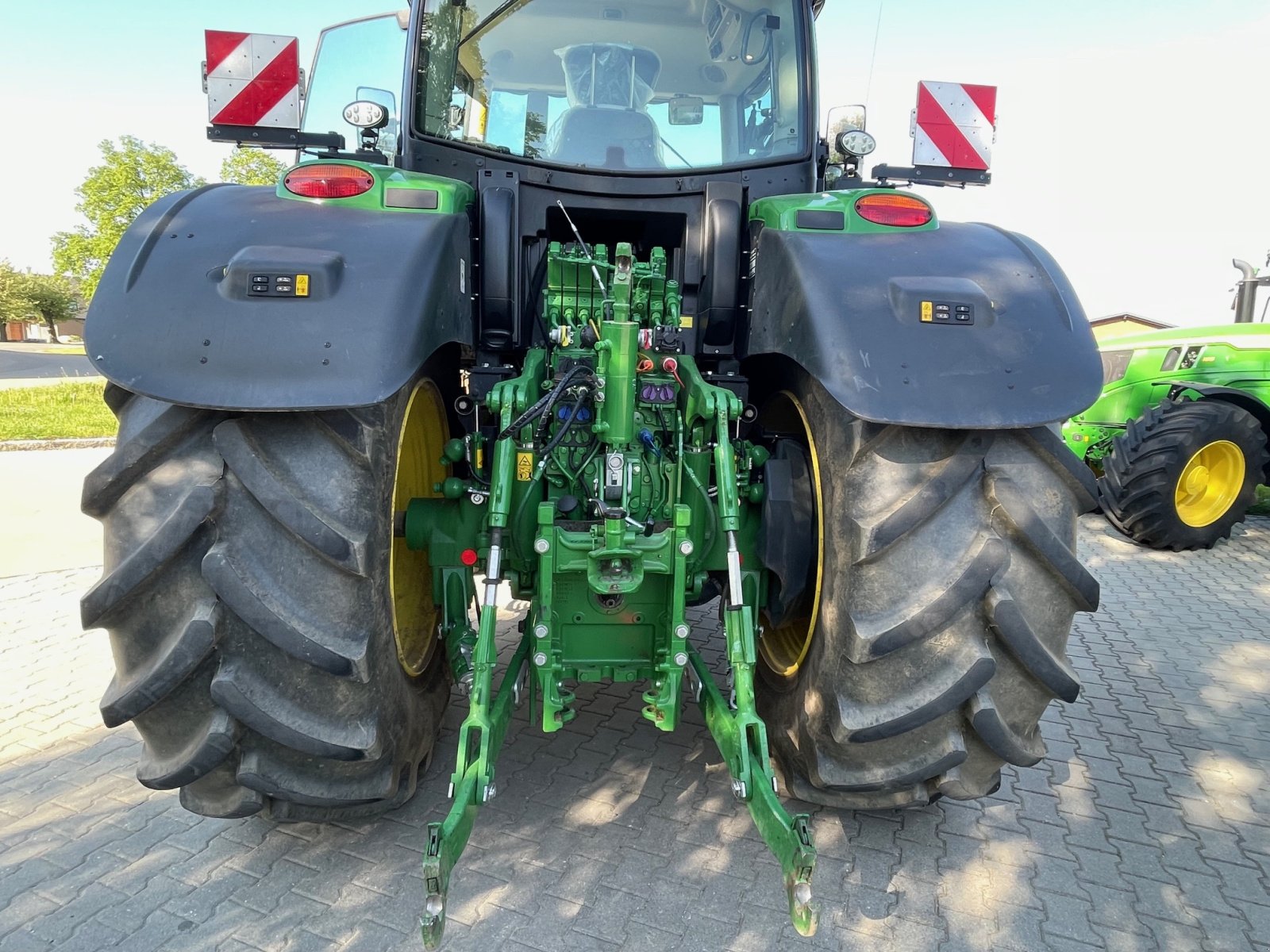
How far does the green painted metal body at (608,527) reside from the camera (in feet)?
7.34

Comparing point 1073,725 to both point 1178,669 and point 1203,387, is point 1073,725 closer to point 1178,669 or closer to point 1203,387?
point 1178,669

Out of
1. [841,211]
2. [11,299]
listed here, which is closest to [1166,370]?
[841,211]

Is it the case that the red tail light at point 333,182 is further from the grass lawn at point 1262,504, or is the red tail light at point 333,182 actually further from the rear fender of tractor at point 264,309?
the grass lawn at point 1262,504

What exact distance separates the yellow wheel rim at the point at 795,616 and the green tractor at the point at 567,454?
0.06 ft

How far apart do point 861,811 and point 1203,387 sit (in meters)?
6.42

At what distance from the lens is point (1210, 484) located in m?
7.12

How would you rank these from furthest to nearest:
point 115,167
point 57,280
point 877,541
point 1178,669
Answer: point 57,280 → point 115,167 → point 1178,669 → point 877,541

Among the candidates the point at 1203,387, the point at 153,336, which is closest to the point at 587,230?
the point at 153,336

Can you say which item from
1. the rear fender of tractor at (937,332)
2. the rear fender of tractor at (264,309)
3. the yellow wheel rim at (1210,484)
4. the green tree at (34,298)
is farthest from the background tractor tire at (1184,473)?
the green tree at (34,298)

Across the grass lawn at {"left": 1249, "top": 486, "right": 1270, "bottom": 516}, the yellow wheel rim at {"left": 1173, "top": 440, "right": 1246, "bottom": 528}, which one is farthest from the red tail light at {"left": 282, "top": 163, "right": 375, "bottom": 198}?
the grass lawn at {"left": 1249, "top": 486, "right": 1270, "bottom": 516}

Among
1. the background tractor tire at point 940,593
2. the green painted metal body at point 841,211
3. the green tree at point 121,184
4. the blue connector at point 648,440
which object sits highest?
the green tree at point 121,184

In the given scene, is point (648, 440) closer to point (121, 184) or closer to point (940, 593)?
point (940, 593)

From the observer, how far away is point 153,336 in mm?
1868

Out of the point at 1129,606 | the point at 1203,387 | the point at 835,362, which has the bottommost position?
the point at 1129,606
